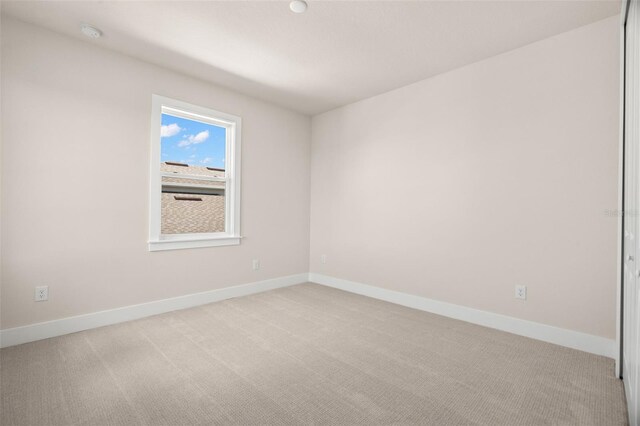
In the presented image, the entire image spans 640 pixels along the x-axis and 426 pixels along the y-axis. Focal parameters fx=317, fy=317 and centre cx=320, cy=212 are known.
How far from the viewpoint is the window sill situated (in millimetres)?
3230

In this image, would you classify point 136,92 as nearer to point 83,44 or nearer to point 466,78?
point 83,44

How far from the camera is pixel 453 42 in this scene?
273cm

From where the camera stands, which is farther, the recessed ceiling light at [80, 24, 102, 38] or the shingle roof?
the shingle roof

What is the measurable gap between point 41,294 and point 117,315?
23.8 inches

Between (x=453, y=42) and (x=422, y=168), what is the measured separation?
125cm

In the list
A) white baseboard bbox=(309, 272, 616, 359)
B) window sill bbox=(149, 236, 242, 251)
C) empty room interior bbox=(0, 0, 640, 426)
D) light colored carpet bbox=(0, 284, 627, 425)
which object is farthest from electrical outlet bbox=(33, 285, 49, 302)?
white baseboard bbox=(309, 272, 616, 359)

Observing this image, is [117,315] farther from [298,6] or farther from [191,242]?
[298,6]

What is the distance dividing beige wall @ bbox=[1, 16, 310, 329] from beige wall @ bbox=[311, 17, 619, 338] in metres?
2.00

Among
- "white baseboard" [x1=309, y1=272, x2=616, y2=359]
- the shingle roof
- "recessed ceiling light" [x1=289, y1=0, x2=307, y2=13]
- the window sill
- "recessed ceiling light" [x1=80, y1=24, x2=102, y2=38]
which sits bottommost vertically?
"white baseboard" [x1=309, y1=272, x2=616, y2=359]

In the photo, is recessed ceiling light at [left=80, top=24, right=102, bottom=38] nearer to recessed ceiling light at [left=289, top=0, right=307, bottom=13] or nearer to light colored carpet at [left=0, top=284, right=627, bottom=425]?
recessed ceiling light at [left=289, top=0, right=307, bottom=13]

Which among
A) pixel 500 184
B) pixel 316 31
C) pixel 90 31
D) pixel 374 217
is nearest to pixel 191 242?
pixel 90 31

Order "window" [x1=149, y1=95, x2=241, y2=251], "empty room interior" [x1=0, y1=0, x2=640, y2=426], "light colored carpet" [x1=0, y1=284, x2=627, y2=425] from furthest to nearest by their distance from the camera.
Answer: "window" [x1=149, y1=95, x2=241, y2=251] → "empty room interior" [x1=0, y1=0, x2=640, y2=426] → "light colored carpet" [x1=0, y1=284, x2=627, y2=425]

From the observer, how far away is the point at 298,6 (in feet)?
7.45

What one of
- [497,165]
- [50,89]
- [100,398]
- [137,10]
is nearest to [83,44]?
[50,89]
